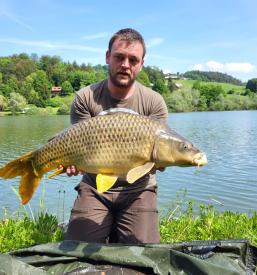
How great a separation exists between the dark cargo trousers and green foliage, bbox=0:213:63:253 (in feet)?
1.12

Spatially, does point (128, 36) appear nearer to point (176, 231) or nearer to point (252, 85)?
point (176, 231)

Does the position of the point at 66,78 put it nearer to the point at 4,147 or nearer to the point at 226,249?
the point at 4,147


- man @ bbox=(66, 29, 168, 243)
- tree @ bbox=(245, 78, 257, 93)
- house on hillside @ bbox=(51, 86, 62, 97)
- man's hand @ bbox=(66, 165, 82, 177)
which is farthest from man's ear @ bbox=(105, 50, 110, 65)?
tree @ bbox=(245, 78, 257, 93)

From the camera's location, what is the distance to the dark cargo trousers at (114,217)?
312cm

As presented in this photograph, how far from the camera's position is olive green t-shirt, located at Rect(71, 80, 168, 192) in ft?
10.5

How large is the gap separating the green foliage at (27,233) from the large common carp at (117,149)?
2.38ft

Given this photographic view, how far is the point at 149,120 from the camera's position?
2.53 meters

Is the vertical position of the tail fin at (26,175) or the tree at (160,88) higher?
the tree at (160,88)

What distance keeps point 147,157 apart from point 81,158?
0.42m

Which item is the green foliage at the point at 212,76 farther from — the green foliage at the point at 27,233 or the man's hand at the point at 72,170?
the man's hand at the point at 72,170

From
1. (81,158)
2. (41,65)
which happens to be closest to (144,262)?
(81,158)

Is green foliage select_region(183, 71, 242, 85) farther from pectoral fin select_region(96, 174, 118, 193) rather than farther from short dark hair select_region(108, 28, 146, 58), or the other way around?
pectoral fin select_region(96, 174, 118, 193)

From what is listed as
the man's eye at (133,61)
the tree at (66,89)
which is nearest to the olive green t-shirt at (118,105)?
the man's eye at (133,61)

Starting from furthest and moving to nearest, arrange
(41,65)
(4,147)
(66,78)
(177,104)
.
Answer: (41,65) → (66,78) → (177,104) → (4,147)
